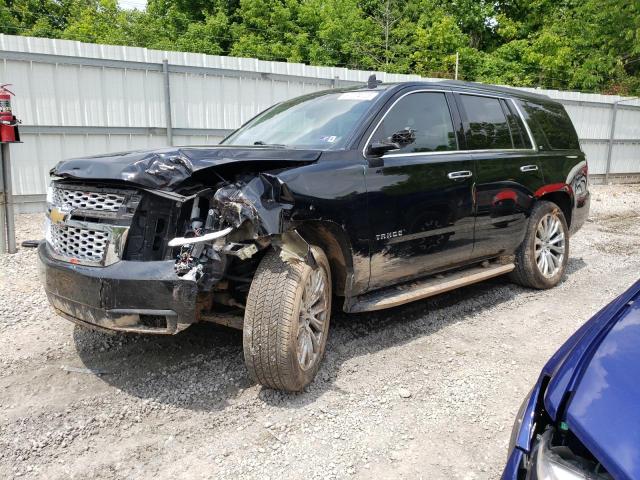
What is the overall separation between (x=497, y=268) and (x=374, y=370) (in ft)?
6.59

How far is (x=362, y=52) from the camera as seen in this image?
73.7 ft

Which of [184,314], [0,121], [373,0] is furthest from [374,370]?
[373,0]

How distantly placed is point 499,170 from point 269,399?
294 cm

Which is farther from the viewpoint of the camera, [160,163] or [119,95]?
[119,95]

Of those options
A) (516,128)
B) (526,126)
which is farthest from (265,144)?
(526,126)

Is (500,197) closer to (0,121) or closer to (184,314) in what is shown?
(184,314)

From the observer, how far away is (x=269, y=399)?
3182mm

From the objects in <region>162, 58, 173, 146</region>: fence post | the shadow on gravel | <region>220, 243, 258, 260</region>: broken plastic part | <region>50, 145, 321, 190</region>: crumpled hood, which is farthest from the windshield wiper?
<region>162, 58, 173, 146</region>: fence post

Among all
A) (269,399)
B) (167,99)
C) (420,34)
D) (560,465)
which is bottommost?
(269,399)

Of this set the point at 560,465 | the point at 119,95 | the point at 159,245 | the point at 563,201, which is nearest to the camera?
the point at 560,465

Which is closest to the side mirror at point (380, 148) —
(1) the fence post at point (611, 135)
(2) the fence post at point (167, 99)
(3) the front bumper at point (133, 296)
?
(3) the front bumper at point (133, 296)

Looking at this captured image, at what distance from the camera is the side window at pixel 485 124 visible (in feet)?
15.0

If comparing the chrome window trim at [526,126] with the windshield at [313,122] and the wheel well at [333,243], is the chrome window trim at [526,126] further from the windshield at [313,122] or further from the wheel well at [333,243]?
the wheel well at [333,243]

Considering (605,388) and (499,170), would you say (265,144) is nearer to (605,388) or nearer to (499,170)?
(499,170)
